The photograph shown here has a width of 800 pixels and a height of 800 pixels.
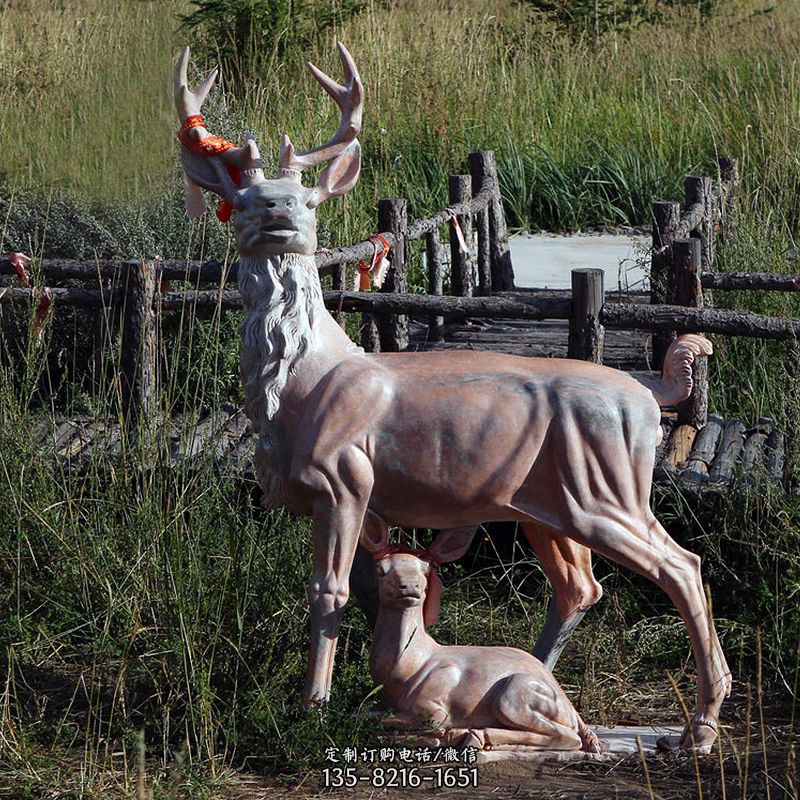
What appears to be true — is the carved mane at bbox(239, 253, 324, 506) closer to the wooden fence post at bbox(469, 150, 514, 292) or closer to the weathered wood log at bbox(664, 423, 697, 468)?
the weathered wood log at bbox(664, 423, 697, 468)

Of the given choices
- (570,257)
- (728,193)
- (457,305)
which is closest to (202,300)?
(457,305)

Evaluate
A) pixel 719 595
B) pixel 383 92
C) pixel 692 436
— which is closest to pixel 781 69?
pixel 383 92

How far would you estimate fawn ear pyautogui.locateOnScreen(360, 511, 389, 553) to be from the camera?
3496mm

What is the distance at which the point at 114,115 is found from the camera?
266 inches

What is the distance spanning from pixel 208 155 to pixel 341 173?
0.36 metres

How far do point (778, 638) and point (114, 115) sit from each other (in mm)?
4314

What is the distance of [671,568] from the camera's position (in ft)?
11.2

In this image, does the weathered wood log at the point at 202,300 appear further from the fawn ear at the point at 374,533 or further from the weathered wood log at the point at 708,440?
the fawn ear at the point at 374,533

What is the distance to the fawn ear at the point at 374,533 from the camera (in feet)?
11.5

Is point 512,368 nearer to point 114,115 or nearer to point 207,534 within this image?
point 207,534

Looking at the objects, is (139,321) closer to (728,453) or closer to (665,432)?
(665,432)

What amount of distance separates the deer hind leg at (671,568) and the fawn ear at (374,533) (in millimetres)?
480

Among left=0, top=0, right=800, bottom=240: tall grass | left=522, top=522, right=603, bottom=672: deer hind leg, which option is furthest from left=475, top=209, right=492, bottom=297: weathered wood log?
left=522, top=522, right=603, bottom=672: deer hind leg

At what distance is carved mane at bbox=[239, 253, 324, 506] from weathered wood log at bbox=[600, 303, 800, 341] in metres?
1.82
